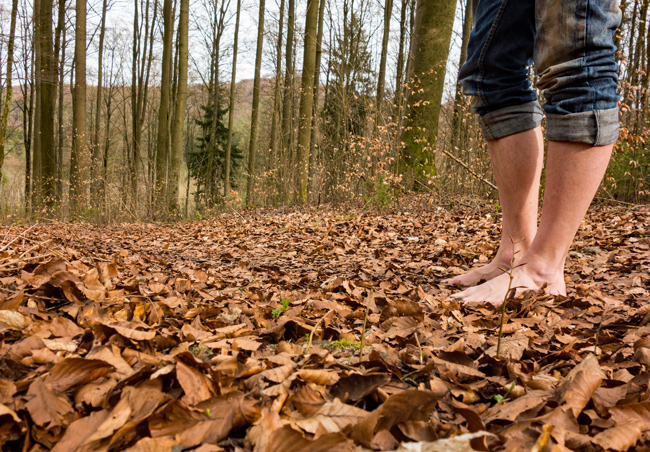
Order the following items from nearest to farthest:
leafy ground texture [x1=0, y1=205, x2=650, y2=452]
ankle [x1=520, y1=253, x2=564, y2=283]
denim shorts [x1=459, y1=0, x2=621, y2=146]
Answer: leafy ground texture [x1=0, y1=205, x2=650, y2=452] < denim shorts [x1=459, y1=0, x2=621, y2=146] < ankle [x1=520, y1=253, x2=564, y2=283]

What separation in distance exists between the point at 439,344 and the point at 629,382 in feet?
1.46

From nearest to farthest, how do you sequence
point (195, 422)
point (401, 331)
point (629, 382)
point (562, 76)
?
point (195, 422) → point (629, 382) → point (401, 331) → point (562, 76)

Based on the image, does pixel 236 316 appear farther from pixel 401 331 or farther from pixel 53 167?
pixel 53 167

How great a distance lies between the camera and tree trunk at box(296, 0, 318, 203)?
31.6 ft

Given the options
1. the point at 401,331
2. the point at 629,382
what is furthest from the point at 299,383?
the point at 629,382

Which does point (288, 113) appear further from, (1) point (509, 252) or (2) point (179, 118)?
(1) point (509, 252)

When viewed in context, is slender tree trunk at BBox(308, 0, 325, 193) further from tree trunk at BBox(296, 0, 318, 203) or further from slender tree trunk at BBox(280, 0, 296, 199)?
slender tree trunk at BBox(280, 0, 296, 199)

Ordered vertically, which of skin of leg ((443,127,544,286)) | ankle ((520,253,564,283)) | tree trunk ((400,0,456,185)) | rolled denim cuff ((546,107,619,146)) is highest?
tree trunk ((400,0,456,185))

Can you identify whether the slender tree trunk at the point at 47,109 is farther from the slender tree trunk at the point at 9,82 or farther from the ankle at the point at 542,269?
the ankle at the point at 542,269

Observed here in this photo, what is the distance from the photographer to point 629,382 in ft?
2.85

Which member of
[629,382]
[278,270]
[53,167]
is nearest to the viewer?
[629,382]

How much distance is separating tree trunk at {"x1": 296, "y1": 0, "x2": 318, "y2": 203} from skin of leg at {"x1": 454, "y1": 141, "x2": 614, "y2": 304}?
7983 millimetres

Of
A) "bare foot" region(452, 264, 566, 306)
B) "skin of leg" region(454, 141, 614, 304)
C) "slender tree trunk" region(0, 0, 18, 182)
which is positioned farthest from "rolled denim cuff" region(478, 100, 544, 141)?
"slender tree trunk" region(0, 0, 18, 182)

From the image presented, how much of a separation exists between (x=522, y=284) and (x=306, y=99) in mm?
8878
